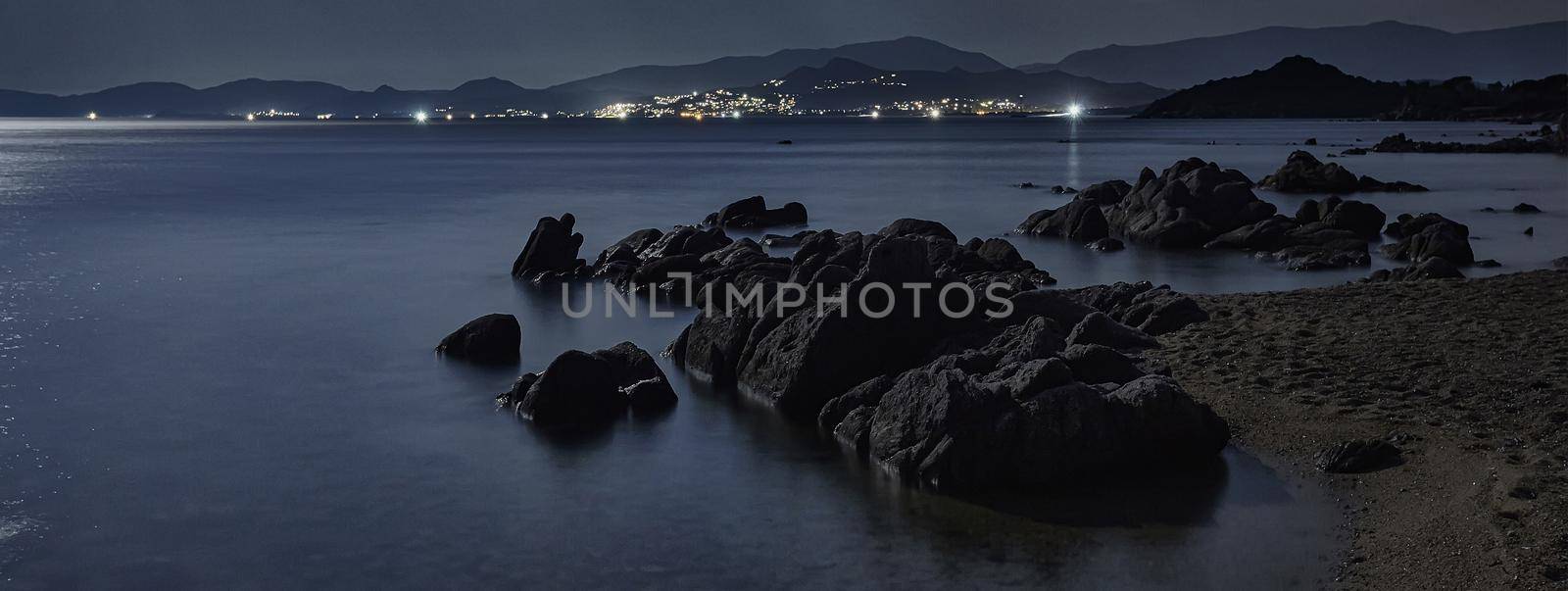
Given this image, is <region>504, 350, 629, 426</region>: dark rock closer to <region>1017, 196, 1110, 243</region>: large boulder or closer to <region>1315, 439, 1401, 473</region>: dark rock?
<region>1315, 439, 1401, 473</region>: dark rock

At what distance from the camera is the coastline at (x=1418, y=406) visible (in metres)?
10.9

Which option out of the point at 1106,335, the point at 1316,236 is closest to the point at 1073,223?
the point at 1316,236

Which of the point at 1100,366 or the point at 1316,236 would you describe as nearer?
the point at 1100,366

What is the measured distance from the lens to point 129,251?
38188 millimetres

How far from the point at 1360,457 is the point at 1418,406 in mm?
1963

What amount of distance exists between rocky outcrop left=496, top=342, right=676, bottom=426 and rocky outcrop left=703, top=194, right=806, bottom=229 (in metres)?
27.2

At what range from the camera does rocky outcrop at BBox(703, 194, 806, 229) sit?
148 ft

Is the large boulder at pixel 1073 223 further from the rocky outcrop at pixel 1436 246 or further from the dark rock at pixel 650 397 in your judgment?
the dark rock at pixel 650 397

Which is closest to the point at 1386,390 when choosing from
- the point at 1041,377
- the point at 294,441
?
the point at 1041,377

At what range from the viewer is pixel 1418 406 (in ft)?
48.5

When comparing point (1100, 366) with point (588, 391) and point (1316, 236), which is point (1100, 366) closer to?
point (588, 391)

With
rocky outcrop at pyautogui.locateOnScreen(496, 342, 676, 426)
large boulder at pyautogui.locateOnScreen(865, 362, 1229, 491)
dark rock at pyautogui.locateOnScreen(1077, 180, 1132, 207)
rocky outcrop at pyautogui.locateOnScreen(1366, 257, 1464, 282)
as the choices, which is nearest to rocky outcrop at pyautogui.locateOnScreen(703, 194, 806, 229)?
dark rock at pyautogui.locateOnScreen(1077, 180, 1132, 207)

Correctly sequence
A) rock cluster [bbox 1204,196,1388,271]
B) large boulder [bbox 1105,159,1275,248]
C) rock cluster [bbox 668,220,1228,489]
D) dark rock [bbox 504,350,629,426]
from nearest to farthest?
1. rock cluster [bbox 668,220,1228,489]
2. dark rock [bbox 504,350,629,426]
3. rock cluster [bbox 1204,196,1388,271]
4. large boulder [bbox 1105,159,1275,248]

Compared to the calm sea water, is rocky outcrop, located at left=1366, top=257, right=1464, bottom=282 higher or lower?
higher
